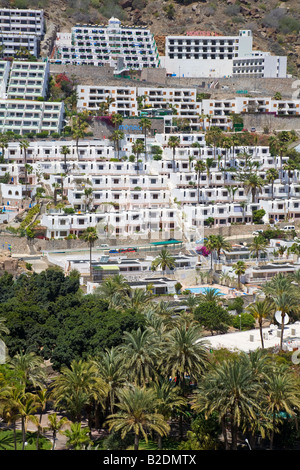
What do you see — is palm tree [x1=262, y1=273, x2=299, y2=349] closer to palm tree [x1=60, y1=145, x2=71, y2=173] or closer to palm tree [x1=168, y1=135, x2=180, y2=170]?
palm tree [x1=60, y1=145, x2=71, y2=173]

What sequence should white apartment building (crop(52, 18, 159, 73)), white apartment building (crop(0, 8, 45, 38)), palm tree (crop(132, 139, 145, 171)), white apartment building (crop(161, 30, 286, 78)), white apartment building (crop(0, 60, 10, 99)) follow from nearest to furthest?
1. palm tree (crop(132, 139, 145, 171))
2. white apartment building (crop(0, 60, 10, 99))
3. white apartment building (crop(52, 18, 159, 73))
4. white apartment building (crop(0, 8, 45, 38))
5. white apartment building (crop(161, 30, 286, 78))

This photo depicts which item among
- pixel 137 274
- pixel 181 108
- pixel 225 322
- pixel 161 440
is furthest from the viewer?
pixel 181 108

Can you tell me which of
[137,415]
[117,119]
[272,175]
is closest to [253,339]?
[137,415]

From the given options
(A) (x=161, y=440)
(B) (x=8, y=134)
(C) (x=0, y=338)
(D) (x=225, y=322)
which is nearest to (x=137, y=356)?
(A) (x=161, y=440)

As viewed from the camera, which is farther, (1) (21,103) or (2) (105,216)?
(1) (21,103)

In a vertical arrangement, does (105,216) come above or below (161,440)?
above

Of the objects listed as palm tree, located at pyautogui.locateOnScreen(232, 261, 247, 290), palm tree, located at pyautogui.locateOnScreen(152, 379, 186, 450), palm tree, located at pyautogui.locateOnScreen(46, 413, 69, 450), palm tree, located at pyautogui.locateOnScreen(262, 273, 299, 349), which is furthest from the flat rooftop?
palm tree, located at pyautogui.locateOnScreen(232, 261, 247, 290)

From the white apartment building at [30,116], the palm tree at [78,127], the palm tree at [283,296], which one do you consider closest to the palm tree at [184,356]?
the palm tree at [283,296]
